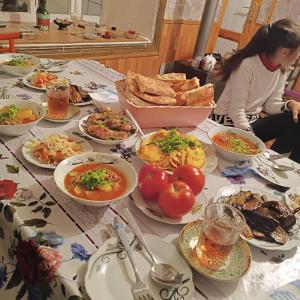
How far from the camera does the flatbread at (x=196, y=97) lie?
1.23 meters

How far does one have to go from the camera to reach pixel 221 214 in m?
0.75

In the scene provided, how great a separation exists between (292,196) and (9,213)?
2.63 feet

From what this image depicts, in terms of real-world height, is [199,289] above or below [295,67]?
above

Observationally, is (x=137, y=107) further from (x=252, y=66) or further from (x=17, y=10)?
(x=17, y=10)

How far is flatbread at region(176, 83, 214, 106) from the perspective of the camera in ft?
4.02

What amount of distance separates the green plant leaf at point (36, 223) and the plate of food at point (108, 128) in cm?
39

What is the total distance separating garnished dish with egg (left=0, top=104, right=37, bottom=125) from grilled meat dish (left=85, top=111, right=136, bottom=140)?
20 centimetres

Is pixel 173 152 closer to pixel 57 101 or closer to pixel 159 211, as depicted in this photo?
pixel 159 211

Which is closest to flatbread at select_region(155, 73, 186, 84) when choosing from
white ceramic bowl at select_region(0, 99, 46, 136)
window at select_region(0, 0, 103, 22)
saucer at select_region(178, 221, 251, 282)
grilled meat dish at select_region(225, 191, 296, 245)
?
white ceramic bowl at select_region(0, 99, 46, 136)

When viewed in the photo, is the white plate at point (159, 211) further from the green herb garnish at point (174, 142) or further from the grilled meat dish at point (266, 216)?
the green herb garnish at point (174, 142)

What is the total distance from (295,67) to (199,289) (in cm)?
422

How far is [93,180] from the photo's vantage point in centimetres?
77

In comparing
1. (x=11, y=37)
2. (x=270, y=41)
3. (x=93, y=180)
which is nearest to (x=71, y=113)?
(x=93, y=180)

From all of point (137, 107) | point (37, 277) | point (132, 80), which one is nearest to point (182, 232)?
point (37, 277)
